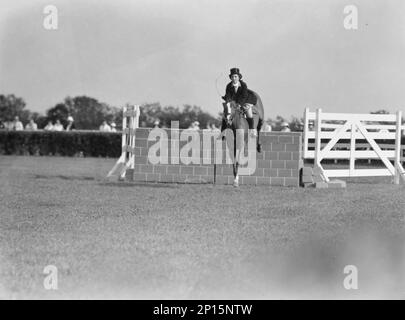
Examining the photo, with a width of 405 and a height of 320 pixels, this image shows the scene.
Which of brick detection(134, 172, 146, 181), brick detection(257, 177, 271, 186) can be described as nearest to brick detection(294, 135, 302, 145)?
brick detection(257, 177, 271, 186)

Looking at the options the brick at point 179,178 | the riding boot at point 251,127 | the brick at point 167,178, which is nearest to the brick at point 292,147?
the riding boot at point 251,127

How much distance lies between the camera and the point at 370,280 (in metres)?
4.68

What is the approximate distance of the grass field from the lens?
4426 mm

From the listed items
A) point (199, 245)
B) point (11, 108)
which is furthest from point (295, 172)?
point (11, 108)

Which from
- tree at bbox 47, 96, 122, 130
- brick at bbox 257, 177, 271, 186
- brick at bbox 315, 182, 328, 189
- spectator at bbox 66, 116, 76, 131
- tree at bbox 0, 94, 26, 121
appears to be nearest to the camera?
brick at bbox 315, 182, 328, 189

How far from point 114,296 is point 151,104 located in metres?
22.6

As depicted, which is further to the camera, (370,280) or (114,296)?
(370,280)

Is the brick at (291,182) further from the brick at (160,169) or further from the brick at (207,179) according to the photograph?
the brick at (160,169)

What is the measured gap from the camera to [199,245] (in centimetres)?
589

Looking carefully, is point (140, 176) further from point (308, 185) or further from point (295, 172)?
point (308, 185)
